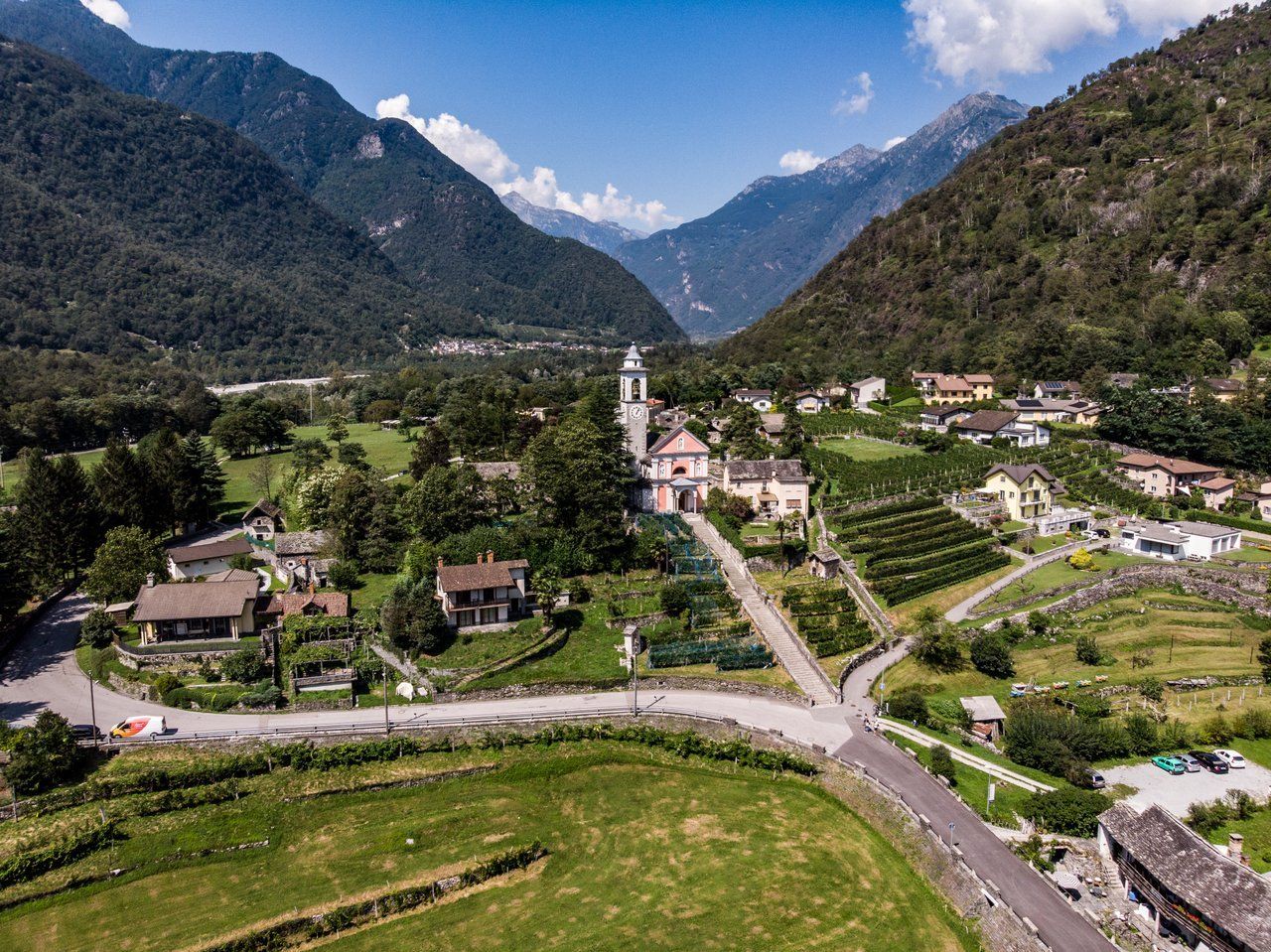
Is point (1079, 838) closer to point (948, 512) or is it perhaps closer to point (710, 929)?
point (710, 929)

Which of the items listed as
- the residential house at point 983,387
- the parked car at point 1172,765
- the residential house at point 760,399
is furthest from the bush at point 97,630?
the residential house at point 983,387

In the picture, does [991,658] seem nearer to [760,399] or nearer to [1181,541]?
[1181,541]

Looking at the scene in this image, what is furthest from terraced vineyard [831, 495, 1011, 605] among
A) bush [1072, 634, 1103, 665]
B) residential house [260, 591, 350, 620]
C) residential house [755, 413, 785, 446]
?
residential house [260, 591, 350, 620]

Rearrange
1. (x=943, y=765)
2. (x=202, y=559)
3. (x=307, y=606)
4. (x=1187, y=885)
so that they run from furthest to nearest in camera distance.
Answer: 1. (x=202, y=559)
2. (x=307, y=606)
3. (x=943, y=765)
4. (x=1187, y=885)

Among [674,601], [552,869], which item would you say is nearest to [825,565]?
[674,601]

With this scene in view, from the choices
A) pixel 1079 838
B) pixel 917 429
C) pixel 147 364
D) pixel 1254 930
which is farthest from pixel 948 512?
pixel 147 364

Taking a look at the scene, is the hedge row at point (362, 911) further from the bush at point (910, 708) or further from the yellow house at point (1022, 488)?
the yellow house at point (1022, 488)

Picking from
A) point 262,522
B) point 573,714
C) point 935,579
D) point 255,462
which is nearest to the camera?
point 573,714
